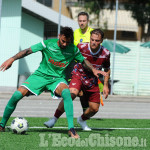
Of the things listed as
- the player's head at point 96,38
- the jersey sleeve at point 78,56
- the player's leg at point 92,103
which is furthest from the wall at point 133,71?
the jersey sleeve at point 78,56

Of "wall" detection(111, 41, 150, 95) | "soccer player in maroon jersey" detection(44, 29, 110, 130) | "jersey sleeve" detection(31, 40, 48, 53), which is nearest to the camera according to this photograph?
"jersey sleeve" detection(31, 40, 48, 53)

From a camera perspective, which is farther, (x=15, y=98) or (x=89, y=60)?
(x=89, y=60)

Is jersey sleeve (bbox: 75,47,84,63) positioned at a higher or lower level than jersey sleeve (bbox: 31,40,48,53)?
lower

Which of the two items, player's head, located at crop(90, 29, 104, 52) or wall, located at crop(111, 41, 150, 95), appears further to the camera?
wall, located at crop(111, 41, 150, 95)

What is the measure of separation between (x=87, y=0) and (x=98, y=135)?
20.6 meters

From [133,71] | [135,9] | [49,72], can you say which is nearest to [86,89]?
[49,72]

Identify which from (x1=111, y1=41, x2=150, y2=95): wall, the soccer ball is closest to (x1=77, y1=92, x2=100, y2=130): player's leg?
the soccer ball

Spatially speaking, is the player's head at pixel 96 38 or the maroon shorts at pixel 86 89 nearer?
the player's head at pixel 96 38

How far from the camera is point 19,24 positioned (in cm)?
1831

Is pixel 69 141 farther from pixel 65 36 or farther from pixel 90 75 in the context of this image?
pixel 90 75

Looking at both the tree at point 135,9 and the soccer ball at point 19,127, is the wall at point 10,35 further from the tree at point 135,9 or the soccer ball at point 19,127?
the soccer ball at point 19,127

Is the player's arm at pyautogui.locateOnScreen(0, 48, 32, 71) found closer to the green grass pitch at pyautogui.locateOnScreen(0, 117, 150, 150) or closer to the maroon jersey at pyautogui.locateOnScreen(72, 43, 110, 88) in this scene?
the green grass pitch at pyautogui.locateOnScreen(0, 117, 150, 150)

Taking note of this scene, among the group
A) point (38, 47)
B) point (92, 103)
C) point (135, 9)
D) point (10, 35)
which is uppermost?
point (135, 9)

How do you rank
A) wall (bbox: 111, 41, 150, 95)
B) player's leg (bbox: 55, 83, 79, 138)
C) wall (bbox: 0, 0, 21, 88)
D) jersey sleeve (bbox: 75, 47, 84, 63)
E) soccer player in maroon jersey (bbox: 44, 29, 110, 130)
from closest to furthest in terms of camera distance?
player's leg (bbox: 55, 83, 79, 138) → jersey sleeve (bbox: 75, 47, 84, 63) → soccer player in maroon jersey (bbox: 44, 29, 110, 130) → wall (bbox: 0, 0, 21, 88) → wall (bbox: 111, 41, 150, 95)
